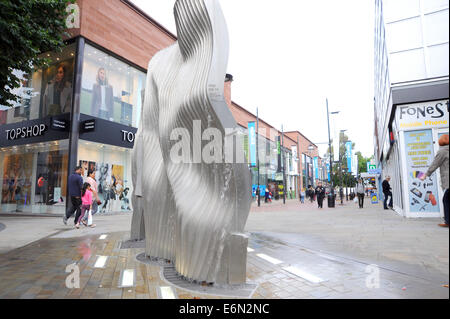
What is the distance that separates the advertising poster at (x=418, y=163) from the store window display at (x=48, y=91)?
629 inches

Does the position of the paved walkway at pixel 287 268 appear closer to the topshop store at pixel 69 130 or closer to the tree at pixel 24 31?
the tree at pixel 24 31

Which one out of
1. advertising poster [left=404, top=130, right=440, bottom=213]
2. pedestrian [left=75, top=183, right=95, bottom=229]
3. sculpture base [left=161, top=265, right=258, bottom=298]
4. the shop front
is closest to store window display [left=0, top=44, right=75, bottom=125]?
pedestrian [left=75, top=183, right=95, bottom=229]

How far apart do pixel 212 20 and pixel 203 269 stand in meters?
3.26

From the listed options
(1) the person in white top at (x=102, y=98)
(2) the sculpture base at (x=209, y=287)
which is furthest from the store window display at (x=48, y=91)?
(2) the sculpture base at (x=209, y=287)

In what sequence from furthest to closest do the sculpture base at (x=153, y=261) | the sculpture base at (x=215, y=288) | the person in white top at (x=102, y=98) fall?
the person in white top at (x=102, y=98), the sculpture base at (x=153, y=261), the sculpture base at (x=215, y=288)

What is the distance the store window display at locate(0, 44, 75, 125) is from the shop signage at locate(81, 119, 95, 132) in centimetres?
129

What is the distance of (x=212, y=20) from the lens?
4.03 meters

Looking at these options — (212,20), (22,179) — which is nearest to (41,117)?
(22,179)

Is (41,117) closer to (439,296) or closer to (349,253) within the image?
(349,253)

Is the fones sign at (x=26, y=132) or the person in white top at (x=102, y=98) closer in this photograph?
the fones sign at (x=26, y=132)

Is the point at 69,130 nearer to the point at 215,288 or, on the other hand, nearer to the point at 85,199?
the point at 85,199

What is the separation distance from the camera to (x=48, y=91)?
17328 millimetres

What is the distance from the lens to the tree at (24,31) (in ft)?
26.1
